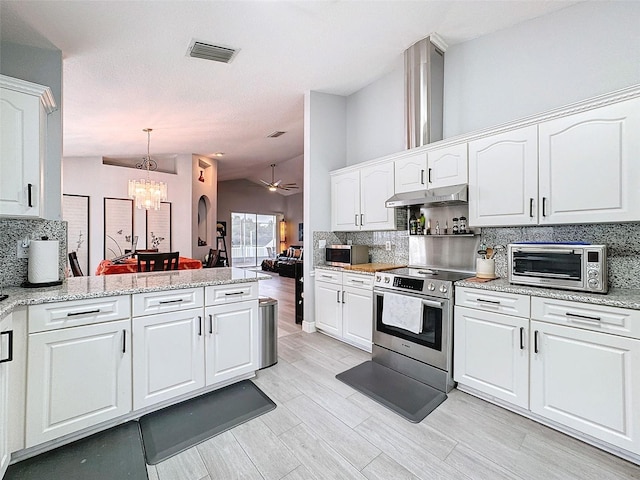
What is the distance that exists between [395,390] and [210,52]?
3.63m

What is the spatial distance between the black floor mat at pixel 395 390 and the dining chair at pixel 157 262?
2.98 metres

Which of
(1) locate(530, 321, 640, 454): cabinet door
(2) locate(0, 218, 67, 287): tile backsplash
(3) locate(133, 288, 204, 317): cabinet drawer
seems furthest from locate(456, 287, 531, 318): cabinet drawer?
(2) locate(0, 218, 67, 287): tile backsplash

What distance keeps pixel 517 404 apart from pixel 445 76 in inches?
130

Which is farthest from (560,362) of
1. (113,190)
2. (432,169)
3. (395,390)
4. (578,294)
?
(113,190)

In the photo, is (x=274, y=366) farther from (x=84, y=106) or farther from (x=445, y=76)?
(x=84, y=106)

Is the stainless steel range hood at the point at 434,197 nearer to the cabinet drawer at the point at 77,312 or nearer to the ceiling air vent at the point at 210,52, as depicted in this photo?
the ceiling air vent at the point at 210,52

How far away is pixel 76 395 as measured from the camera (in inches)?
71.9

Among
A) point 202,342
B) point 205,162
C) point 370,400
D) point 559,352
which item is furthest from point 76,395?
point 205,162

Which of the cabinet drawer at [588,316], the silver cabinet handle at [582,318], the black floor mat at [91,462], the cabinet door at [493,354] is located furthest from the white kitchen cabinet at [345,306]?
the black floor mat at [91,462]

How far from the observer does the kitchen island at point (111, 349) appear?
1.69 m

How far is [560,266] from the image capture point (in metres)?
2.08

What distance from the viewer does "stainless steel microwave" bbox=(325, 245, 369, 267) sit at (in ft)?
12.3

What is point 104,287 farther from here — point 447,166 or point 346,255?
point 447,166

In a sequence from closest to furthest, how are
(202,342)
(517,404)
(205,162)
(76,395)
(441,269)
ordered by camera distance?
(76,395) → (517,404) → (202,342) → (441,269) → (205,162)
